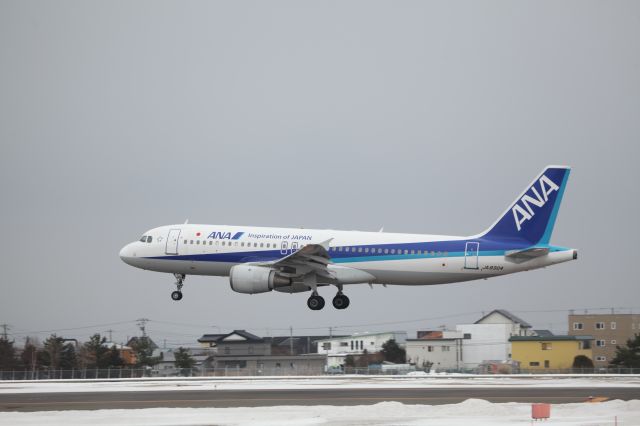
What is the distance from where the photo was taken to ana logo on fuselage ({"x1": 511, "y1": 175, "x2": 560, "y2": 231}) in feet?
207

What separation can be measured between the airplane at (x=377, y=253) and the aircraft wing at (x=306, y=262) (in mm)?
61

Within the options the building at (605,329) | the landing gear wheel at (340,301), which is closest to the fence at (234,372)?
the landing gear wheel at (340,301)

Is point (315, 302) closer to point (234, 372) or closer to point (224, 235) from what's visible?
point (224, 235)

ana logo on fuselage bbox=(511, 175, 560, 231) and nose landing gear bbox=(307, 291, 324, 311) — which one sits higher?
ana logo on fuselage bbox=(511, 175, 560, 231)

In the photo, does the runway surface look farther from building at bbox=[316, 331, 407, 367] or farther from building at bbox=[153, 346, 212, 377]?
building at bbox=[316, 331, 407, 367]

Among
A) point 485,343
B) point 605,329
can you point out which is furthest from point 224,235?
point 605,329

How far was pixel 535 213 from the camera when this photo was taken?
63.2 m

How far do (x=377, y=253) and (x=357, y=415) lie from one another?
2486 centimetres

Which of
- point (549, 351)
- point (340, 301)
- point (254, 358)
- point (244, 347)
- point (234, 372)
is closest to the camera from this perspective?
point (340, 301)

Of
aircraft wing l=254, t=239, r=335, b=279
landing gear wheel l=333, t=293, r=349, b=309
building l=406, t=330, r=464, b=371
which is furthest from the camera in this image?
building l=406, t=330, r=464, b=371

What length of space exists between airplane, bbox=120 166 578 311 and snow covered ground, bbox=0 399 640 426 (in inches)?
798

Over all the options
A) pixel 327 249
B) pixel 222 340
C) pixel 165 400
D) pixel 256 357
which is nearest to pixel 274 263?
pixel 327 249

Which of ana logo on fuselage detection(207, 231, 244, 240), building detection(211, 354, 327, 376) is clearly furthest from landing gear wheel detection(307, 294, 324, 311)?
building detection(211, 354, 327, 376)

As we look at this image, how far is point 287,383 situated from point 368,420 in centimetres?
2343
